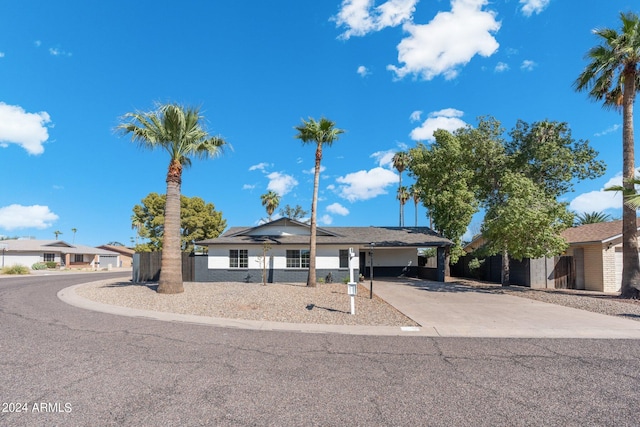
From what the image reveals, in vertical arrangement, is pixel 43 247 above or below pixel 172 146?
below

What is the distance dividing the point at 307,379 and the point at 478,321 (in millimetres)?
6642

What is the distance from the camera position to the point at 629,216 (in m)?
14.8

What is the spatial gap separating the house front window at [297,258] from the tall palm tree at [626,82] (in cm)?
1562

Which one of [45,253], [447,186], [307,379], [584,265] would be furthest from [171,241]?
[45,253]

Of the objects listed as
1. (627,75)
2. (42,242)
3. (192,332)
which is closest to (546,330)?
(192,332)

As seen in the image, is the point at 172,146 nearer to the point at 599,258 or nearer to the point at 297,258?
the point at 297,258

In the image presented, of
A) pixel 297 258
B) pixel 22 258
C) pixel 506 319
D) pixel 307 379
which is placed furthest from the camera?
pixel 22 258

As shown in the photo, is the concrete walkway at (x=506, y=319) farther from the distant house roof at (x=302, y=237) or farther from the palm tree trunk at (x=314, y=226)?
the distant house roof at (x=302, y=237)

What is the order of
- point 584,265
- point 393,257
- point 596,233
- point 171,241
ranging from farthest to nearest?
point 393,257 → point 596,233 → point 584,265 → point 171,241

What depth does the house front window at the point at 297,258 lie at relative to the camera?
22094 mm

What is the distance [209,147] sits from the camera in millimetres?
16766

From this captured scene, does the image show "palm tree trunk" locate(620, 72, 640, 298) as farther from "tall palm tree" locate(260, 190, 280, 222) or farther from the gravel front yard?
"tall palm tree" locate(260, 190, 280, 222)

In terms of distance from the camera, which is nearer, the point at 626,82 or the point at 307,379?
the point at 307,379

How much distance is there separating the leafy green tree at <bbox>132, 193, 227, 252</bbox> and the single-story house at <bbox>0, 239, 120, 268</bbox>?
8.25 metres
